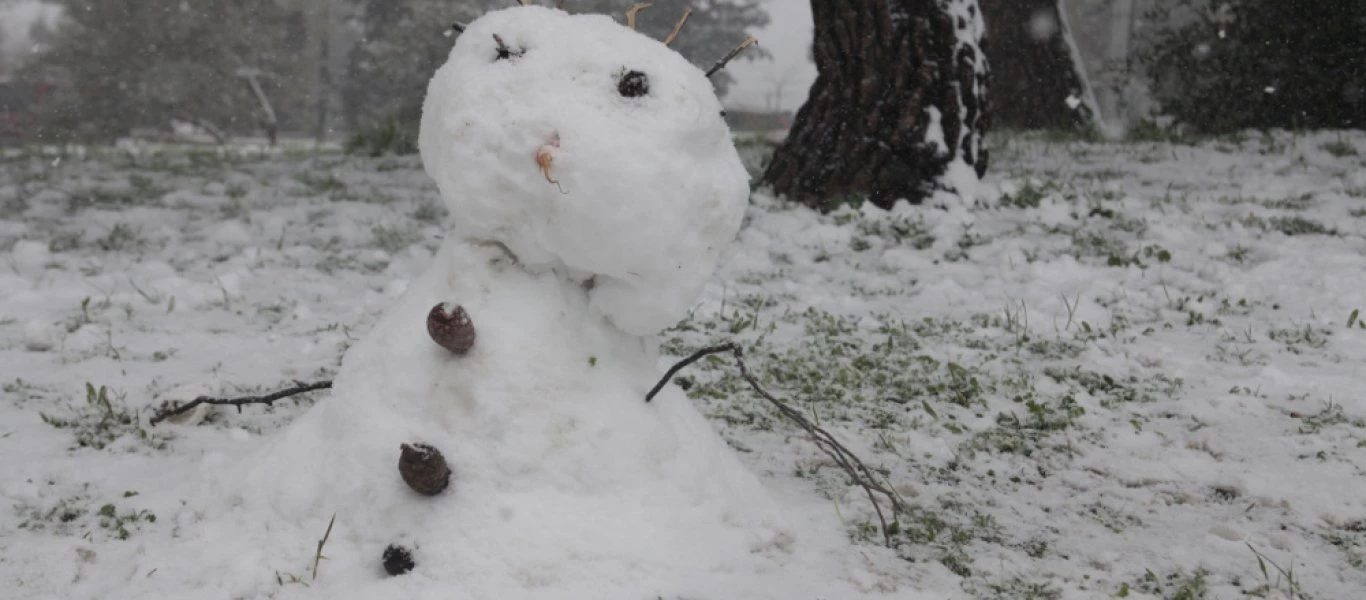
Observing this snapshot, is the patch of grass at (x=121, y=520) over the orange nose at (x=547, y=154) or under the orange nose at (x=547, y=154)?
under

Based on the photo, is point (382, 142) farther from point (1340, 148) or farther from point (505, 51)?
point (505, 51)

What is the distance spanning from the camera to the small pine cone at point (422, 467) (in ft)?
6.77

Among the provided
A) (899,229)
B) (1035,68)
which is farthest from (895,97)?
(1035,68)

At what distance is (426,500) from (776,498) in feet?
2.95

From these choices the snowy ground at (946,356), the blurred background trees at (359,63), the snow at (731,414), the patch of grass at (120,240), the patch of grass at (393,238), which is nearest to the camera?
the snow at (731,414)

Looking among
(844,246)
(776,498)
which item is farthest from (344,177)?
(776,498)

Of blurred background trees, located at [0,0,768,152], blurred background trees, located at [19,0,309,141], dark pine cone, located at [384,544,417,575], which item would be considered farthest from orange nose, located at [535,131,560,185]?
blurred background trees, located at [19,0,309,141]

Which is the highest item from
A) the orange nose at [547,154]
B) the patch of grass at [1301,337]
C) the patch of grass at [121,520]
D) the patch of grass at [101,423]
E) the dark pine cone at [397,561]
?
the orange nose at [547,154]

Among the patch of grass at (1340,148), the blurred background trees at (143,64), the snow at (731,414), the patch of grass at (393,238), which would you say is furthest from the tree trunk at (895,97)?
the blurred background trees at (143,64)

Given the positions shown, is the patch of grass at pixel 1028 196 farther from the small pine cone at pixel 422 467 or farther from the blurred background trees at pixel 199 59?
the blurred background trees at pixel 199 59

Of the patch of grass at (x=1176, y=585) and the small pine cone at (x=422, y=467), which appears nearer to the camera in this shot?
the small pine cone at (x=422, y=467)

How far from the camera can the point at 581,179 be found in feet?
6.98

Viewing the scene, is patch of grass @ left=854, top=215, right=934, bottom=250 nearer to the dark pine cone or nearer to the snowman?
the snowman

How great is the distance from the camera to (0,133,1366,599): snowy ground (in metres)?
2.47
